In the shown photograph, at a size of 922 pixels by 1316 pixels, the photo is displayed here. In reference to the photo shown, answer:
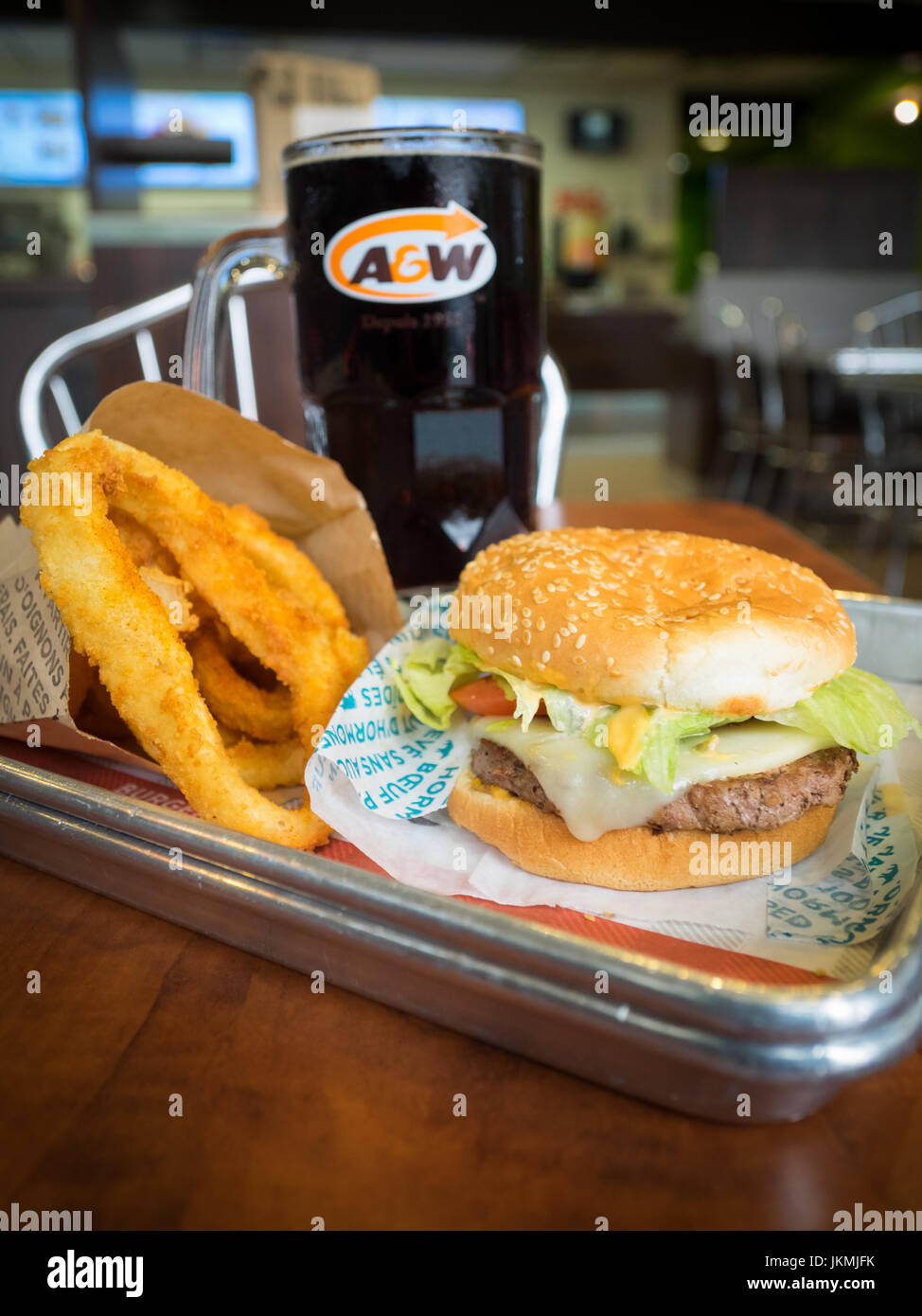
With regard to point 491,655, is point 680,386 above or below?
above

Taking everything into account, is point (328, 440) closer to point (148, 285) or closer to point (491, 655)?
point (491, 655)

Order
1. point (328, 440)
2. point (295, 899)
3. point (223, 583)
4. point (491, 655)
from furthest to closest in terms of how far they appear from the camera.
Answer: point (328, 440)
point (491, 655)
point (223, 583)
point (295, 899)

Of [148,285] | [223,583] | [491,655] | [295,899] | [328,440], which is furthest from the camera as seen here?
[148,285]

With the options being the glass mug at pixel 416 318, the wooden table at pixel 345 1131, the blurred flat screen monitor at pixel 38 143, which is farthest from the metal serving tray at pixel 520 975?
Result: the blurred flat screen monitor at pixel 38 143

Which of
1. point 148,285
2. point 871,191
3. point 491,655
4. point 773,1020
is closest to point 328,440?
point 491,655

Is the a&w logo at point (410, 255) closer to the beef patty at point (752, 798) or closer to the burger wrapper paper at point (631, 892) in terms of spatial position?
the burger wrapper paper at point (631, 892)

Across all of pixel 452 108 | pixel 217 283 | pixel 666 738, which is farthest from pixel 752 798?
pixel 452 108
